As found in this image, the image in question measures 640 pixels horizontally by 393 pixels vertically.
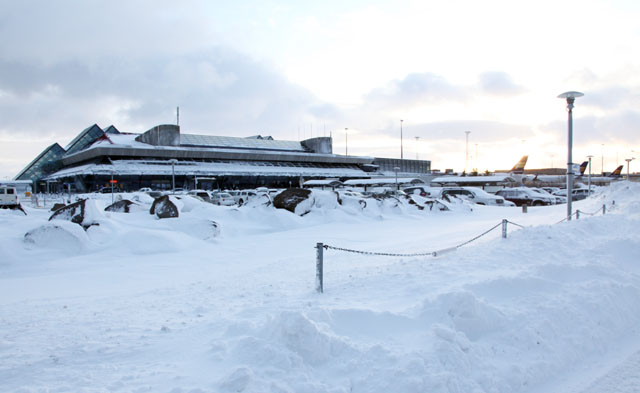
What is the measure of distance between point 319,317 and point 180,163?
63.4 meters

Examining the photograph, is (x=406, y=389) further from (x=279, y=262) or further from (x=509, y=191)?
(x=509, y=191)

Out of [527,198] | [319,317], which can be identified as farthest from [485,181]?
[319,317]

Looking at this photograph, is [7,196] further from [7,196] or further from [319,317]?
[319,317]

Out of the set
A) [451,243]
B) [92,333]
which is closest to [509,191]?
[451,243]

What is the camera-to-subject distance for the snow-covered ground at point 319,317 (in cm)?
370

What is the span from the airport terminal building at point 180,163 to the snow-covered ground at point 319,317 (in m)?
41.9

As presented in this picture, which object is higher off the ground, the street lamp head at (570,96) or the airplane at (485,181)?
the street lamp head at (570,96)

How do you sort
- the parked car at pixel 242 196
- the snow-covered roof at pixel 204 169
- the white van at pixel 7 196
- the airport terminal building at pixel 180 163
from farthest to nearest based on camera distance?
the airport terminal building at pixel 180 163 < the snow-covered roof at pixel 204 169 < the white van at pixel 7 196 < the parked car at pixel 242 196

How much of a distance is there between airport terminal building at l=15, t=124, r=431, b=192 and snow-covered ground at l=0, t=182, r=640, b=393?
137 ft

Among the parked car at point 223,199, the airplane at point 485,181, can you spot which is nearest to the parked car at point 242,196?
the parked car at point 223,199

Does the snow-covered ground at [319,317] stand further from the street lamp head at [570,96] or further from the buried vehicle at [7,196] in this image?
the buried vehicle at [7,196]

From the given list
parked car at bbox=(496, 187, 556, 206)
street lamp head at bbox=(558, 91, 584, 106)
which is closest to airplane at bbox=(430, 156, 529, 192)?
parked car at bbox=(496, 187, 556, 206)

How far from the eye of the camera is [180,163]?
63.6 meters

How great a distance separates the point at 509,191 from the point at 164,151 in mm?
51729
